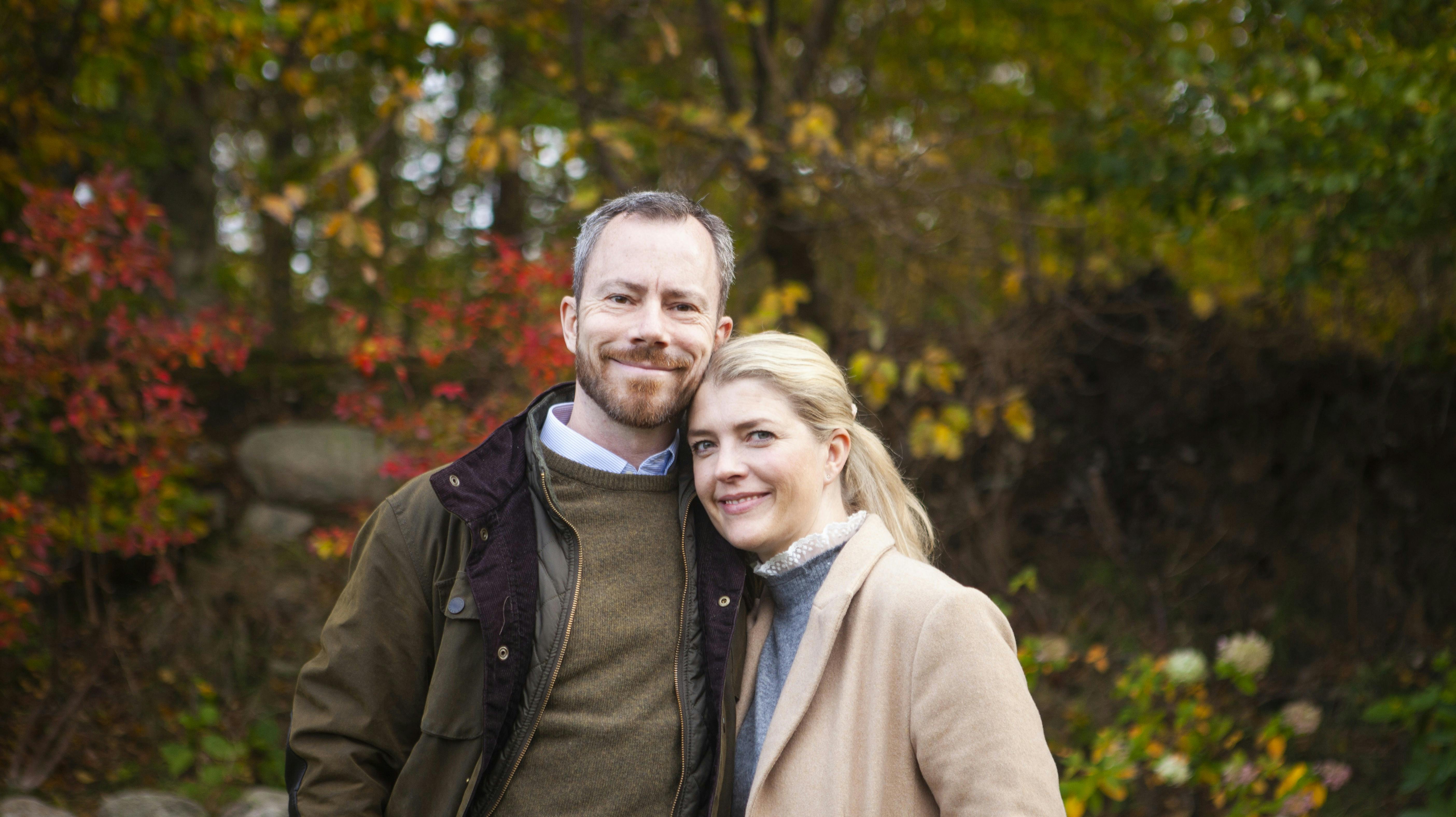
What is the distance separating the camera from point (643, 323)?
7.37 ft

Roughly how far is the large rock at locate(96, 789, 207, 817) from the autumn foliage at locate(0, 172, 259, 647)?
0.88m

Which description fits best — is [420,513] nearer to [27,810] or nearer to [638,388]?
[638,388]

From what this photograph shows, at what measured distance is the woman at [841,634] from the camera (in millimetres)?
1927

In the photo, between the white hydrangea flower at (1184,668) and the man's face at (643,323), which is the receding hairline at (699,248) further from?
the white hydrangea flower at (1184,668)

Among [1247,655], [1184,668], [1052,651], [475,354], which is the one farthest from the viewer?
[475,354]

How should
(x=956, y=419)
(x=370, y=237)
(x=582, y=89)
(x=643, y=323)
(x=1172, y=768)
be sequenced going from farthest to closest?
1. (x=582, y=89)
2. (x=956, y=419)
3. (x=370, y=237)
4. (x=1172, y=768)
5. (x=643, y=323)

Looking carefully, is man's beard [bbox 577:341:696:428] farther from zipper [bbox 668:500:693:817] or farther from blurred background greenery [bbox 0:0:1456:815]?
blurred background greenery [bbox 0:0:1456:815]

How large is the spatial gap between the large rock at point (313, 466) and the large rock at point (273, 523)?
7 cm

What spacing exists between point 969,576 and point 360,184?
14.2 ft

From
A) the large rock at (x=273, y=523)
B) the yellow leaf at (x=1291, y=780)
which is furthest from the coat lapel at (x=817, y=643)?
the large rock at (x=273, y=523)

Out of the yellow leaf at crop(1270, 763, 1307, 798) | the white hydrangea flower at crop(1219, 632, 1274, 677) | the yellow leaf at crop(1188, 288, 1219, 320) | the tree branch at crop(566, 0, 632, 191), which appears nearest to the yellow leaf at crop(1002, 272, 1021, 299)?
the yellow leaf at crop(1188, 288, 1219, 320)

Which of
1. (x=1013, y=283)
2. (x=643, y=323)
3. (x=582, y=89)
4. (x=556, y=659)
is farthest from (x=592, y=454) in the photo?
(x=1013, y=283)

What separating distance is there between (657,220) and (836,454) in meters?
0.68

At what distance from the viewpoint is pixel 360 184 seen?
14.2 feet
